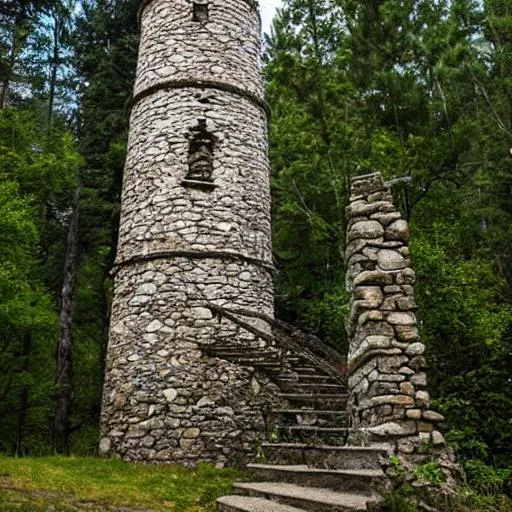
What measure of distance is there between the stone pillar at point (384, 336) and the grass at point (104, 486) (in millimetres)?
2096

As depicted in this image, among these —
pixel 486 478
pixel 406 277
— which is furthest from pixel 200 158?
pixel 486 478

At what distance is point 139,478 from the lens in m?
6.82

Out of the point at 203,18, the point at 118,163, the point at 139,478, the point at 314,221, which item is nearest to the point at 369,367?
the point at 139,478

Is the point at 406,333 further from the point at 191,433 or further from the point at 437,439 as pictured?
the point at 191,433

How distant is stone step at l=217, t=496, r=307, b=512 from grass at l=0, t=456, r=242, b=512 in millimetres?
680

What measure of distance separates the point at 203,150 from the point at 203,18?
268 cm

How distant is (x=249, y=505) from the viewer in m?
4.39

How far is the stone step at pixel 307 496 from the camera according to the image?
373 centimetres

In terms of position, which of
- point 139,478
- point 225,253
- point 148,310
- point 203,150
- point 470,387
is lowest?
point 139,478

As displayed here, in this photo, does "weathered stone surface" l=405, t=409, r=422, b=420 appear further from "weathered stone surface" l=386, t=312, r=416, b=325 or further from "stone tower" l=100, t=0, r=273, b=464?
"stone tower" l=100, t=0, r=273, b=464

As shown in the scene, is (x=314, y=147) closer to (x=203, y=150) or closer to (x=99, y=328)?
(x=203, y=150)

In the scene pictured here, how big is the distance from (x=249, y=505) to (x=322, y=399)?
325cm

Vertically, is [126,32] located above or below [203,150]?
above

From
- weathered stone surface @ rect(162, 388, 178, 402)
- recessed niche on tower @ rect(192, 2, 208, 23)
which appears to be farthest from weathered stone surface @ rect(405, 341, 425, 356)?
recessed niche on tower @ rect(192, 2, 208, 23)
